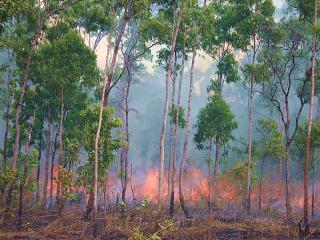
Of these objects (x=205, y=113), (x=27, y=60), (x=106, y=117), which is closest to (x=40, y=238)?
(x=106, y=117)

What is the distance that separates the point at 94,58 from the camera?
26.8 meters

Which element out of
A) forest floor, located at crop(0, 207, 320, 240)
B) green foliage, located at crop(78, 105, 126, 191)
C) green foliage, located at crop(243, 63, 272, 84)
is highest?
green foliage, located at crop(243, 63, 272, 84)

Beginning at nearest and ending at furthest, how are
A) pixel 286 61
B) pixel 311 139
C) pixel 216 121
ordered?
pixel 286 61, pixel 311 139, pixel 216 121

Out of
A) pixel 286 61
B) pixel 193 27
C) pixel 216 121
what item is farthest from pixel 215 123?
pixel 286 61

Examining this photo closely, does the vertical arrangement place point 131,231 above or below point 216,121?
below

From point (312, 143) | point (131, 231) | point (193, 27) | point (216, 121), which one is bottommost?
point (131, 231)

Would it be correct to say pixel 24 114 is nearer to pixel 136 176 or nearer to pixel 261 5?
pixel 261 5

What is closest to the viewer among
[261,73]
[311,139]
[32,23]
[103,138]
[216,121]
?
[103,138]

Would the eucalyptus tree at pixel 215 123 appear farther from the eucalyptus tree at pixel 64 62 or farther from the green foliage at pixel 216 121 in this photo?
the eucalyptus tree at pixel 64 62

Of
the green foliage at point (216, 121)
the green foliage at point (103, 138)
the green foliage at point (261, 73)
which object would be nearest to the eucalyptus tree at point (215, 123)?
the green foliage at point (216, 121)

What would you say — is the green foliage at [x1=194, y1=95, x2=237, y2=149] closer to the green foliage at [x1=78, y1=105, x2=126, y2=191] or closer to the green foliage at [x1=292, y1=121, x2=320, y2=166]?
the green foliage at [x1=292, y1=121, x2=320, y2=166]

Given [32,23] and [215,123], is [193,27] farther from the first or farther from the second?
[32,23]

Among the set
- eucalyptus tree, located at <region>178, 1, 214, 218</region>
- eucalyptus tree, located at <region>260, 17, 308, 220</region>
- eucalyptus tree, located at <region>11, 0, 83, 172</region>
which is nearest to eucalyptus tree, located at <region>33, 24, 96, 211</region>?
eucalyptus tree, located at <region>11, 0, 83, 172</region>

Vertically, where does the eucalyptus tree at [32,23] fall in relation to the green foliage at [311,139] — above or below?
above
